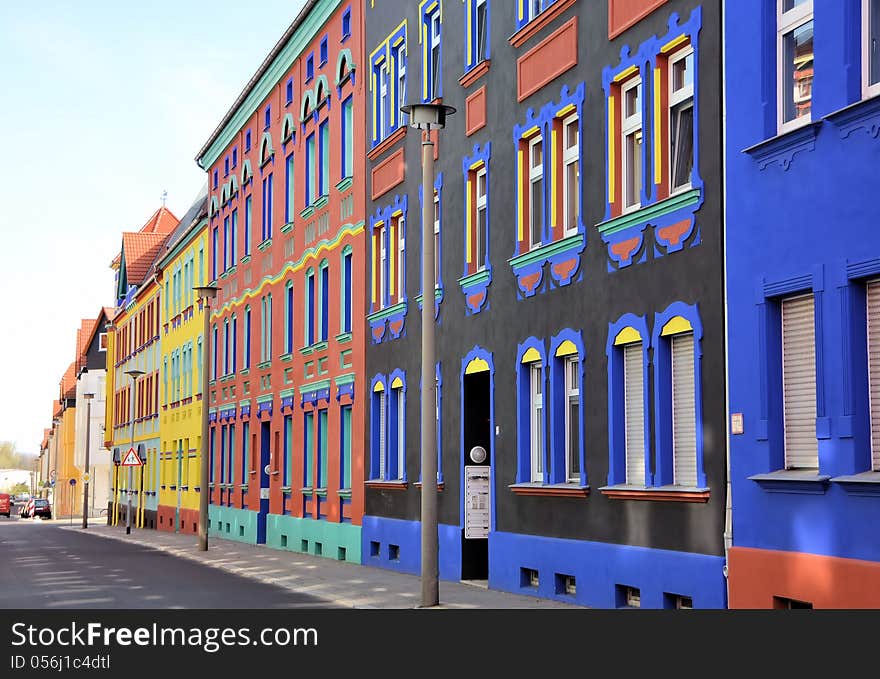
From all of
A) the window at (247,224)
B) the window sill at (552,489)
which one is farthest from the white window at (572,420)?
the window at (247,224)

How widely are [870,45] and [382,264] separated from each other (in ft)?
57.0

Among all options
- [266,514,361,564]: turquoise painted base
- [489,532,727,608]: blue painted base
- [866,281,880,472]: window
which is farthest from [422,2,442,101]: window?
[866,281,880,472]: window

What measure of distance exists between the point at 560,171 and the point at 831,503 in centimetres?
826

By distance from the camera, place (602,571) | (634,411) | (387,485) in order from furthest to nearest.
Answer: (387,485)
(602,571)
(634,411)

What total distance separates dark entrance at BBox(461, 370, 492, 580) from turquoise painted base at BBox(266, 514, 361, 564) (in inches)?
281

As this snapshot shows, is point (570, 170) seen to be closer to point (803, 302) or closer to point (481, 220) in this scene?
point (481, 220)

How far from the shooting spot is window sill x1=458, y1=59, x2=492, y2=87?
23062 millimetres

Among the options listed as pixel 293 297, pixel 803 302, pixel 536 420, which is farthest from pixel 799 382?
pixel 293 297

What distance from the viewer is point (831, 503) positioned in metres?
13.3

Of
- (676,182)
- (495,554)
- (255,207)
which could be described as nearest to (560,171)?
(676,182)

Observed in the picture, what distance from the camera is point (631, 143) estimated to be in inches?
719

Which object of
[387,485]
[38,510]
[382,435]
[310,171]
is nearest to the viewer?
[387,485]

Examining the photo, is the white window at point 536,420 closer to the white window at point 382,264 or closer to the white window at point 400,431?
the white window at point 400,431
